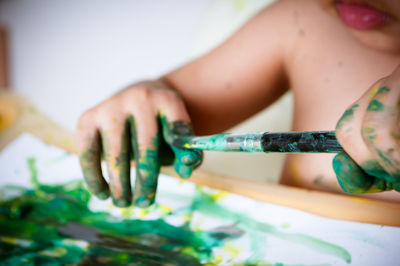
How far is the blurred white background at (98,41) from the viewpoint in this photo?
121 cm

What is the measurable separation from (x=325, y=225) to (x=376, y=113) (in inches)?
8.7

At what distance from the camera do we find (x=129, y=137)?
0.48 metres

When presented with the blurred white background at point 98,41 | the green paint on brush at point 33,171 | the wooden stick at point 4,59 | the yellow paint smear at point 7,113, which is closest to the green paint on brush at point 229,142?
the green paint on brush at point 33,171

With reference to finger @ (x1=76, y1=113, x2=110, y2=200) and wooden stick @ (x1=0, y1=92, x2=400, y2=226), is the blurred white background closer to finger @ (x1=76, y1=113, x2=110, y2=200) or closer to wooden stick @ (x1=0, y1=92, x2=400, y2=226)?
wooden stick @ (x1=0, y1=92, x2=400, y2=226)

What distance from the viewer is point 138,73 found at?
1318 millimetres

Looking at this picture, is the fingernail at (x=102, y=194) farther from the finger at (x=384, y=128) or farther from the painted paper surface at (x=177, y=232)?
the finger at (x=384, y=128)

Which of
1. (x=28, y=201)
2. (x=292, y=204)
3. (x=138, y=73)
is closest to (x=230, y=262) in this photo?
(x=292, y=204)

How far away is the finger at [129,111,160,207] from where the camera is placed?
0.45m

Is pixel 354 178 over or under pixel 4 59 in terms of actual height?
under

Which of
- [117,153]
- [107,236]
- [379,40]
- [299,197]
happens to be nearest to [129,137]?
[117,153]

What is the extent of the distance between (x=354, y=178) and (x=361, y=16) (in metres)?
0.24

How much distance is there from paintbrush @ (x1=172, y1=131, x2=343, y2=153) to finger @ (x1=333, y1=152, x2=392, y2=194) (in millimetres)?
11

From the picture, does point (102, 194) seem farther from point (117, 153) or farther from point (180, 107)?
point (180, 107)

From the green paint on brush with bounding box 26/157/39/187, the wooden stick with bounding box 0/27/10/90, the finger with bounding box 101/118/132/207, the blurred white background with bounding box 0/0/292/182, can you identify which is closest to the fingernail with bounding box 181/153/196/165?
the finger with bounding box 101/118/132/207
